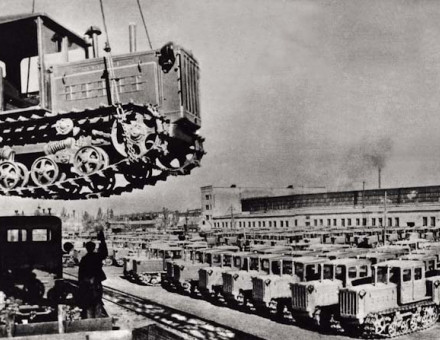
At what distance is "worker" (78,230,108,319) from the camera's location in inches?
396

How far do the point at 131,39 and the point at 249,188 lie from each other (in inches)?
2973

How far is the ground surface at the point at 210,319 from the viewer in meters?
13.9

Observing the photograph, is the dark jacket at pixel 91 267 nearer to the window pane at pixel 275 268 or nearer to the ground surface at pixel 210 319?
the ground surface at pixel 210 319

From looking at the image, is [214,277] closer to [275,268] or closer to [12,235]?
[275,268]

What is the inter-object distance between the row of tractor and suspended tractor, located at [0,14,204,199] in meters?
5.83

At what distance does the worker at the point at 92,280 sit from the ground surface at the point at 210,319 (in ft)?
3.85

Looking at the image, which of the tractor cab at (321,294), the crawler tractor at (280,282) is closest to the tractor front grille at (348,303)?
the tractor cab at (321,294)

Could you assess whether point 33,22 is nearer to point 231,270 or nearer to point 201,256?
point 231,270

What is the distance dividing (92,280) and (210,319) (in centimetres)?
672

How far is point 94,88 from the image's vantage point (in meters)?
10.2

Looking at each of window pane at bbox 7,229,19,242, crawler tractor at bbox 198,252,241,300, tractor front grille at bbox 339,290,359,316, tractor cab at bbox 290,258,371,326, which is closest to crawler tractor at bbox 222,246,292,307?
crawler tractor at bbox 198,252,241,300

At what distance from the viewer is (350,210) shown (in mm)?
57969

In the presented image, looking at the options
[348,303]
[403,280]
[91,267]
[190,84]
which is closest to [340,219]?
[403,280]

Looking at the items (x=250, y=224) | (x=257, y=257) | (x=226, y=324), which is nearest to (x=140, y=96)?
(x=226, y=324)
